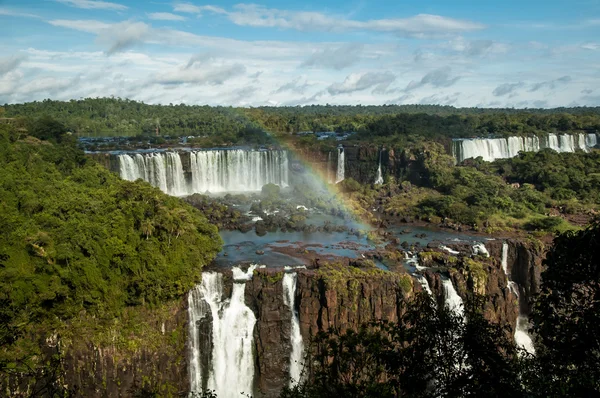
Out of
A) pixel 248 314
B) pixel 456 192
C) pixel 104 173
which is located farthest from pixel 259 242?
pixel 456 192

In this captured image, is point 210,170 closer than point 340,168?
Yes

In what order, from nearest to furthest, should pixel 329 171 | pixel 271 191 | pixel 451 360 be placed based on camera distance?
1. pixel 451 360
2. pixel 271 191
3. pixel 329 171

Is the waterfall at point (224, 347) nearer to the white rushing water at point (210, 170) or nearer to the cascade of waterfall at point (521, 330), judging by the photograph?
the cascade of waterfall at point (521, 330)

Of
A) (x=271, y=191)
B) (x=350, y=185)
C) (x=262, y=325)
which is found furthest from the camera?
(x=350, y=185)

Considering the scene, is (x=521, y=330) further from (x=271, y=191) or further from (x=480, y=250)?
(x=271, y=191)

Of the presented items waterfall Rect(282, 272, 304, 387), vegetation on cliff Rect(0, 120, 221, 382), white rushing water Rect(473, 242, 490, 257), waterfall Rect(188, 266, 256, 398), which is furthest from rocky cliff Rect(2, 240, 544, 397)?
white rushing water Rect(473, 242, 490, 257)

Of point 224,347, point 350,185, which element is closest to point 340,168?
point 350,185

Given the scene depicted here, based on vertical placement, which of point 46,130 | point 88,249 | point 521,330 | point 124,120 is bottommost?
point 521,330

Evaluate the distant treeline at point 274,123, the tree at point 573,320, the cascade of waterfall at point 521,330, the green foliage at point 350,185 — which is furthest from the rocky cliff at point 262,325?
the distant treeline at point 274,123

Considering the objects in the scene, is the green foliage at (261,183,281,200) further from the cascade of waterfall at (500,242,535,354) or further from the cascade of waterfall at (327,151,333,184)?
the cascade of waterfall at (500,242,535,354)
